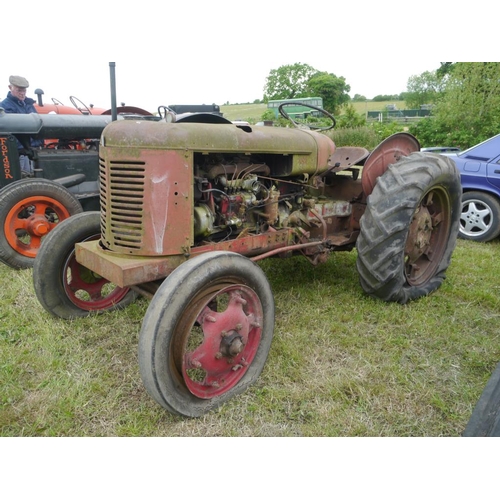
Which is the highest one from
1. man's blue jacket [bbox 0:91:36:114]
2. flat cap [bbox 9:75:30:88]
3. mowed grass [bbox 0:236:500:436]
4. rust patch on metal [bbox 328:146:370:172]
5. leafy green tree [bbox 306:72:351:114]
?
leafy green tree [bbox 306:72:351:114]

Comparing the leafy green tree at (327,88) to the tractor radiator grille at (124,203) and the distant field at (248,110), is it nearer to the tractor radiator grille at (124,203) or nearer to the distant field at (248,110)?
the distant field at (248,110)

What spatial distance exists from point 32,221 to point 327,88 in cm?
3241

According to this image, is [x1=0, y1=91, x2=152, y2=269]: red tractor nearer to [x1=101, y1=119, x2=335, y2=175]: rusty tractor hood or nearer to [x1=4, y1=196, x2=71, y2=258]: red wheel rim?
[x1=4, y1=196, x2=71, y2=258]: red wheel rim

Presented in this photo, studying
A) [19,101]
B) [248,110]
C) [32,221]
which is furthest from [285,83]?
[32,221]

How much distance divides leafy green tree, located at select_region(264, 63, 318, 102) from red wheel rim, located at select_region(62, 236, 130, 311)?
98.4 feet

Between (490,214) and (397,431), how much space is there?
4.38 metres

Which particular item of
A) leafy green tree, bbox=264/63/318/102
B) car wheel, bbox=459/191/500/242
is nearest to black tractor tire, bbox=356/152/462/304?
car wheel, bbox=459/191/500/242

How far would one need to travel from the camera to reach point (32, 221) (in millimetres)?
4449

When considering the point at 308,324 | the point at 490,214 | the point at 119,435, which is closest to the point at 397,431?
the point at 308,324

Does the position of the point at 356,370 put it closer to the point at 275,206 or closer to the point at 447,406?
the point at 447,406

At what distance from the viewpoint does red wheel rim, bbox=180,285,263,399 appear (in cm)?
224

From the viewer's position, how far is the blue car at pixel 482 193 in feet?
18.3

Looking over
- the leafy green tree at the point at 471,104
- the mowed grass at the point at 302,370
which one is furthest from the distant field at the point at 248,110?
the mowed grass at the point at 302,370

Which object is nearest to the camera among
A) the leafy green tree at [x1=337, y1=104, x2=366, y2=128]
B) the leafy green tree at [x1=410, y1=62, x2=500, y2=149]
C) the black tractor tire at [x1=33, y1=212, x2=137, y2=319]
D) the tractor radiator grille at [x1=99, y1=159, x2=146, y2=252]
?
the tractor radiator grille at [x1=99, y1=159, x2=146, y2=252]
